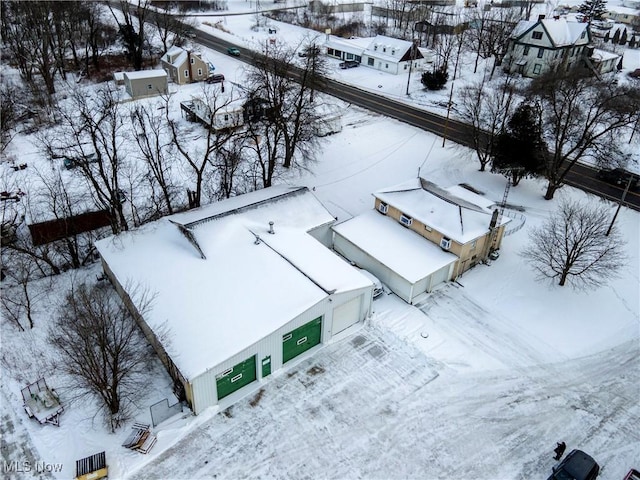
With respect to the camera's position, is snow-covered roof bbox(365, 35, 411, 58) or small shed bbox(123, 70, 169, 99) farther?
snow-covered roof bbox(365, 35, 411, 58)

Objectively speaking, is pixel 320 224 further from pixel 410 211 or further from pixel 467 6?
pixel 467 6

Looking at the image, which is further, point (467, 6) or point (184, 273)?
point (467, 6)

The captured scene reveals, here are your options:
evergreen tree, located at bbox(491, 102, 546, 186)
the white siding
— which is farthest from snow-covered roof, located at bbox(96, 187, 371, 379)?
evergreen tree, located at bbox(491, 102, 546, 186)

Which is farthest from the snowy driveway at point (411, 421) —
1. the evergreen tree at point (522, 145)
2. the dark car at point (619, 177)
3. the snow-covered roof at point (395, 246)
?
the dark car at point (619, 177)

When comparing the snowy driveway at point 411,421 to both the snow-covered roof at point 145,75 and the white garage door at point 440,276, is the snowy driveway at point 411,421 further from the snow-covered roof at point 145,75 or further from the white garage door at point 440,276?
the snow-covered roof at point 145,75

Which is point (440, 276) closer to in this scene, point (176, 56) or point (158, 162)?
point (158, 162)

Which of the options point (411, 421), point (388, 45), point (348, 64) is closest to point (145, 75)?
point (348, 64)

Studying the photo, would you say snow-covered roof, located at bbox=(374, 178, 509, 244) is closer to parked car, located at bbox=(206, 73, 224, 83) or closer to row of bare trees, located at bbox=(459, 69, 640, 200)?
row of bare trees, located at bbox=(459, 69, 640, 200)

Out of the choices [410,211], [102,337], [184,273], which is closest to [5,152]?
[184,273]
